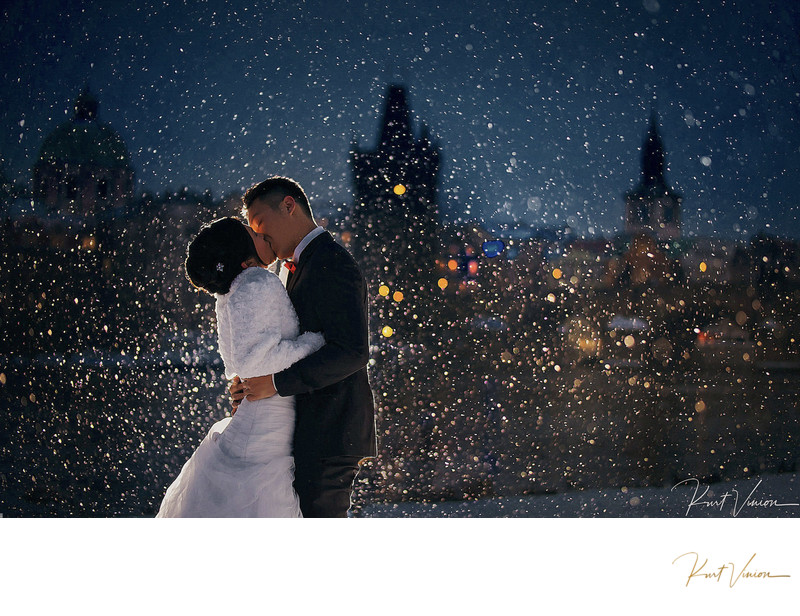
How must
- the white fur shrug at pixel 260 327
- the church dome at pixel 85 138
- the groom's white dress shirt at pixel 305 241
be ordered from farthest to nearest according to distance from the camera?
the church dome at pixel 85 138 < the groom's white dress shirt at pixel 305 241 < the white fur shrug at pixel 260 327

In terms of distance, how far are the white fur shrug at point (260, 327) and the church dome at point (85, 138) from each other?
1.06 m

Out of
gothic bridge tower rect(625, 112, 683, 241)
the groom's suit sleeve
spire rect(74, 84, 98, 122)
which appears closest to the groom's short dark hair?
the groom's suit sleeve

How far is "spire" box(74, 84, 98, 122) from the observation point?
2.46 metres

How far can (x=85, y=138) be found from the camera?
2.19 m

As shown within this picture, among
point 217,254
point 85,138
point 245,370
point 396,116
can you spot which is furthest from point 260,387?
point 396,116

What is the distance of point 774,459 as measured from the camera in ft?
7.75

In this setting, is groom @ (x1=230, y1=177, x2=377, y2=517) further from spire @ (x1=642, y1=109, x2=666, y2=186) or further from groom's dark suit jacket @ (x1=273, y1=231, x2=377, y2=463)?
spire @ (x1=642, y1=109, x2=666, y2=186)

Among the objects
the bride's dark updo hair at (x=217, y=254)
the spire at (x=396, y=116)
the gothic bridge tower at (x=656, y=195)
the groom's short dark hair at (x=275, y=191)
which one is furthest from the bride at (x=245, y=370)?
the gothic bridge tower at (x=656, y=195)

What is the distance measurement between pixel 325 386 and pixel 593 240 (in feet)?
6.24

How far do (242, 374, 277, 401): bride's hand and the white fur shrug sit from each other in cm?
2

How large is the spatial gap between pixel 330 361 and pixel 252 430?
10.8 inches

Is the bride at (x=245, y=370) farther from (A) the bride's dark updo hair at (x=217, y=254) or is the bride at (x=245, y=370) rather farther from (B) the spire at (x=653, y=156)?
(B) the spire at (x=653, y=156)

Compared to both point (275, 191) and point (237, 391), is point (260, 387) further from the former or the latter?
point (275, 191)

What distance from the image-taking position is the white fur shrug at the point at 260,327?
4.89ft
